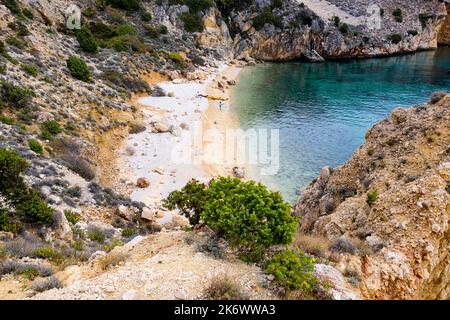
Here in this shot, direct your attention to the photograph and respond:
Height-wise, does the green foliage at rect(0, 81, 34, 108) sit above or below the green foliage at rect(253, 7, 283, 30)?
below

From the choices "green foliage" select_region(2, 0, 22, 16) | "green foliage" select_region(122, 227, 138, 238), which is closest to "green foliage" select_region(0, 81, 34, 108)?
"green foliage" select_region(122, 227, 138, 238)

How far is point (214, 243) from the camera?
1089cm

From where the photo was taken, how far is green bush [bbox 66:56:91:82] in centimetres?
3816

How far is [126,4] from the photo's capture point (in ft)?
202

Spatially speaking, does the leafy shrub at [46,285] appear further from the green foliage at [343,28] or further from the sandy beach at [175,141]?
the green foliage at [343,28]

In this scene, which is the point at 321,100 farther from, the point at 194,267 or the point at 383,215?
the point at 194,267

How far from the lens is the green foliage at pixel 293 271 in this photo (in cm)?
866

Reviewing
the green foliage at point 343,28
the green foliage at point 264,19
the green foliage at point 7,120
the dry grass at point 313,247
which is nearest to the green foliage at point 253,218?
the dry grass at point 313,247

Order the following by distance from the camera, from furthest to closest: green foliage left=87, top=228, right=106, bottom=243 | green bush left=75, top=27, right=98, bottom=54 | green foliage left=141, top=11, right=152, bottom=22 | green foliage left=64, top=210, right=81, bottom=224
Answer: green foliage left=141, top=11, right=152, bottom=22 < green bush left=75, top=27, right=98, bottom=54 < green foliage left=64, top=210, right=81, bottom=224 < green foliage left=87, top=228, right=106, bottom=243

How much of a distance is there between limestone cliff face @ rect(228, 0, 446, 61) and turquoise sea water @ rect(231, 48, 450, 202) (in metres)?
3.97

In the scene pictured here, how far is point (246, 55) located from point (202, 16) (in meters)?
11.9

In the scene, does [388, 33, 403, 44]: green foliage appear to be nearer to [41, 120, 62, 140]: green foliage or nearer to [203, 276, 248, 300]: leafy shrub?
[41, 120, 62, 140]: green foliage

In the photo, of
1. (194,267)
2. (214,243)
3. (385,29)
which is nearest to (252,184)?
(214,243)

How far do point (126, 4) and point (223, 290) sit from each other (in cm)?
6360
